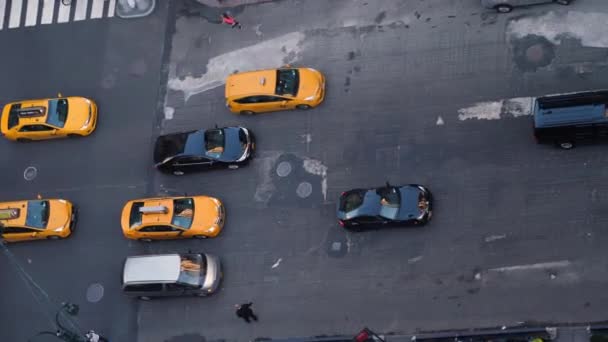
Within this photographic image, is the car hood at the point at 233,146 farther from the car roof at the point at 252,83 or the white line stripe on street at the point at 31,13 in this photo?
the white line stripe on street at the point at 31,13

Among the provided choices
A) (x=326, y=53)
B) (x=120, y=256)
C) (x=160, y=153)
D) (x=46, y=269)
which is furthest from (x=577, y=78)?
(x=46, y=269)

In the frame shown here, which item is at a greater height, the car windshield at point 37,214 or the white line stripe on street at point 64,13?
the white line stripe on street at point 64,13

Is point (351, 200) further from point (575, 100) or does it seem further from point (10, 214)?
point (10, 214)

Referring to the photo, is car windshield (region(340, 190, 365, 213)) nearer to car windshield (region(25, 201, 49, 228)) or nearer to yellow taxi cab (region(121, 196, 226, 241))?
yellow taxi cab (region(121, 196, 226, 241))

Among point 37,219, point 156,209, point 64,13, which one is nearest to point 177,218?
point 156,209

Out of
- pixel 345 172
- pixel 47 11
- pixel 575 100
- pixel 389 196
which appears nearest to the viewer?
pixel 575 100

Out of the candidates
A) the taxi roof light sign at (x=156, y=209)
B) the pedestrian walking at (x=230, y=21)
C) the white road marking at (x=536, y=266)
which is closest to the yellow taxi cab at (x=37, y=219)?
the taxi roof light sign at (x=156, y=209)

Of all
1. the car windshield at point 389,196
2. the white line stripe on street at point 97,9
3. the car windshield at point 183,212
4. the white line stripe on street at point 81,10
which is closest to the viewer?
the car windshield at point 389,196
